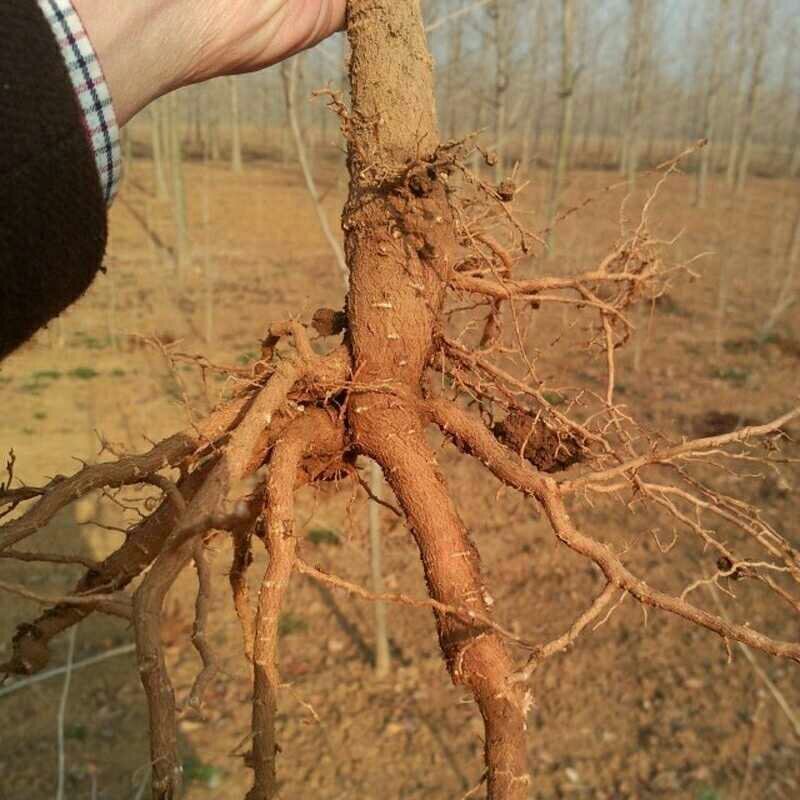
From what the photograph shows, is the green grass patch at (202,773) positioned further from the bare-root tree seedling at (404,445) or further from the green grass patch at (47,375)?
the green grass patch at (47,375)

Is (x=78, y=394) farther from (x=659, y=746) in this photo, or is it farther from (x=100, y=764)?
(x=659, y=746)

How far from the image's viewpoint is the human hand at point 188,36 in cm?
85

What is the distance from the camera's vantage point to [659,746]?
265 cm

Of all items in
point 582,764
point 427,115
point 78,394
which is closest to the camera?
point 427,115

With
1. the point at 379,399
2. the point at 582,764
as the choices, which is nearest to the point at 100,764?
the point at 582,764

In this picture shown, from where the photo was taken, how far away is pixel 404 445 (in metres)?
1.24

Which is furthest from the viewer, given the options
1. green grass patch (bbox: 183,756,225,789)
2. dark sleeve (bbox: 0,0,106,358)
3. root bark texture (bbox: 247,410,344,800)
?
green grass patch (bbox: 183,756,225,789)

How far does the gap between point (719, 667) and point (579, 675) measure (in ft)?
1.85

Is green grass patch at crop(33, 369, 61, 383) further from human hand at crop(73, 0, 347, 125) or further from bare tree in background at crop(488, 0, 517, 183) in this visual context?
human hand at crop(73, 0, 347, 125)

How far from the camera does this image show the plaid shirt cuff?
0.71 m

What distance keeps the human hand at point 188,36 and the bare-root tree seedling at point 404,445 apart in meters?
0.09

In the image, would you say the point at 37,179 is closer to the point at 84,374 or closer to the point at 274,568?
the point at 274,568

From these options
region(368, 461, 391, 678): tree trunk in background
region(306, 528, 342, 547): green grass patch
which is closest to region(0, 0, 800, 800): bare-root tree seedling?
region(368, 461, 391, 678): tree trunk in background

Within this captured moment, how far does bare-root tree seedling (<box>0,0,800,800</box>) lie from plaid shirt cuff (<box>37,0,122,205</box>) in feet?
1.43
